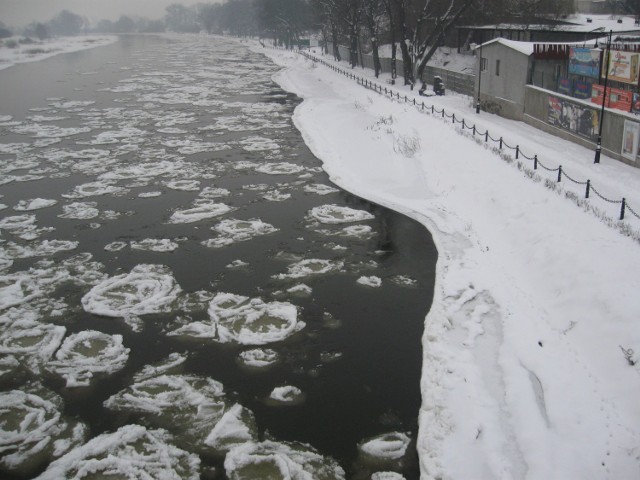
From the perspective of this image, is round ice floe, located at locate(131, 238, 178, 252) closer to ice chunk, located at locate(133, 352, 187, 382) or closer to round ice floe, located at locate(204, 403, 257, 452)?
ice chunk, located at locate(133, 352, 187, 382)

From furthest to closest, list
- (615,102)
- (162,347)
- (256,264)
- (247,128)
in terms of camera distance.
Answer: (247,128) → (615,102) → (256,264) → (162,347)

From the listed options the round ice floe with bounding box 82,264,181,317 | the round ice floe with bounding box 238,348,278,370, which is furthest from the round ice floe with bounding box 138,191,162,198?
the round ice floe with bounding box 238,348,278,370

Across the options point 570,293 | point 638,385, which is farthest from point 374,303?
point 638,385

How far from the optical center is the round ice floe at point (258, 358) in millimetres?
11438

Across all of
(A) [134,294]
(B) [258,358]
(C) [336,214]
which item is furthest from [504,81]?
(B) [258,358]

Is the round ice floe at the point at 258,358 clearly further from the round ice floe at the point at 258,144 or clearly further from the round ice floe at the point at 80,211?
the round ice floe at the point at 258,144

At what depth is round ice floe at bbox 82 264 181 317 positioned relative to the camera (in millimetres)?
13662

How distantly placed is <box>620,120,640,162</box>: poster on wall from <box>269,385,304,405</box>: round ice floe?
1587 centimetres

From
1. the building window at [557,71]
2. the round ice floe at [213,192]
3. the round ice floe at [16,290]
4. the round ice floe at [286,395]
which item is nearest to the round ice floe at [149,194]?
the round ice floe at [213,192]

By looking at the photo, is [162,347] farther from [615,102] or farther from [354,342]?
[615,102]

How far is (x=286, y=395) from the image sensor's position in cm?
1053

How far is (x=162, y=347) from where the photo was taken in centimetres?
1209

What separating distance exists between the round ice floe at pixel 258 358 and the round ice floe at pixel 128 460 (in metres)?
2.39

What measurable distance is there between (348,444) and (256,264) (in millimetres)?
7455
